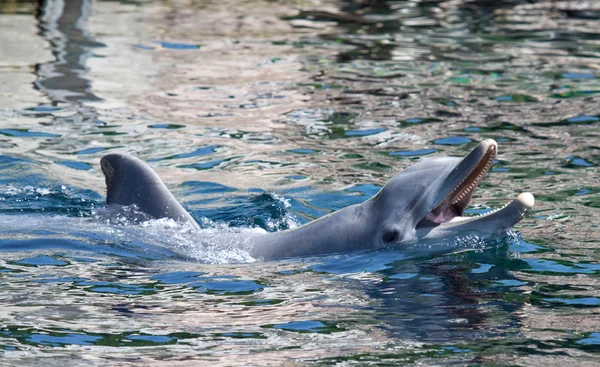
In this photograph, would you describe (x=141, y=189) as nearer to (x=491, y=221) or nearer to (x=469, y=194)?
(x=469, y=194)

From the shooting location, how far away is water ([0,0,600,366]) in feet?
16.4

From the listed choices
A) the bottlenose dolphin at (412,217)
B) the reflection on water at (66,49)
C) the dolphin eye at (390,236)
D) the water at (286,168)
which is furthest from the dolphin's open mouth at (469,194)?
the reflection on water at (66,49)

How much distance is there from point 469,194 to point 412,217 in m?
0.42

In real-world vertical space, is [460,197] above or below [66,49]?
above

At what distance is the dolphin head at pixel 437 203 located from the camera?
5934 mm

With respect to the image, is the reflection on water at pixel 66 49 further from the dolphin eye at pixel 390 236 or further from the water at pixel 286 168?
the dolphin eye at pixel 390 236

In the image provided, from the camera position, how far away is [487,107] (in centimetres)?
1191

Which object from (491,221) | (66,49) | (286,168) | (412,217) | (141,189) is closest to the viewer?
(491,221)

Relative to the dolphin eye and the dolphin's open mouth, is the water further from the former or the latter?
the dolphin's open mouth

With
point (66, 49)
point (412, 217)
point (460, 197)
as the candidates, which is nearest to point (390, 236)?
point (412, 217)

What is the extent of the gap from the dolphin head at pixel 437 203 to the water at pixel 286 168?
21 centimetres

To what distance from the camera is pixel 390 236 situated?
6.39 metres

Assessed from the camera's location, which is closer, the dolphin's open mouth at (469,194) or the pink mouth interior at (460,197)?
the dolphin's open mouth at (469,194)

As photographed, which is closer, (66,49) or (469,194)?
(469,194)
